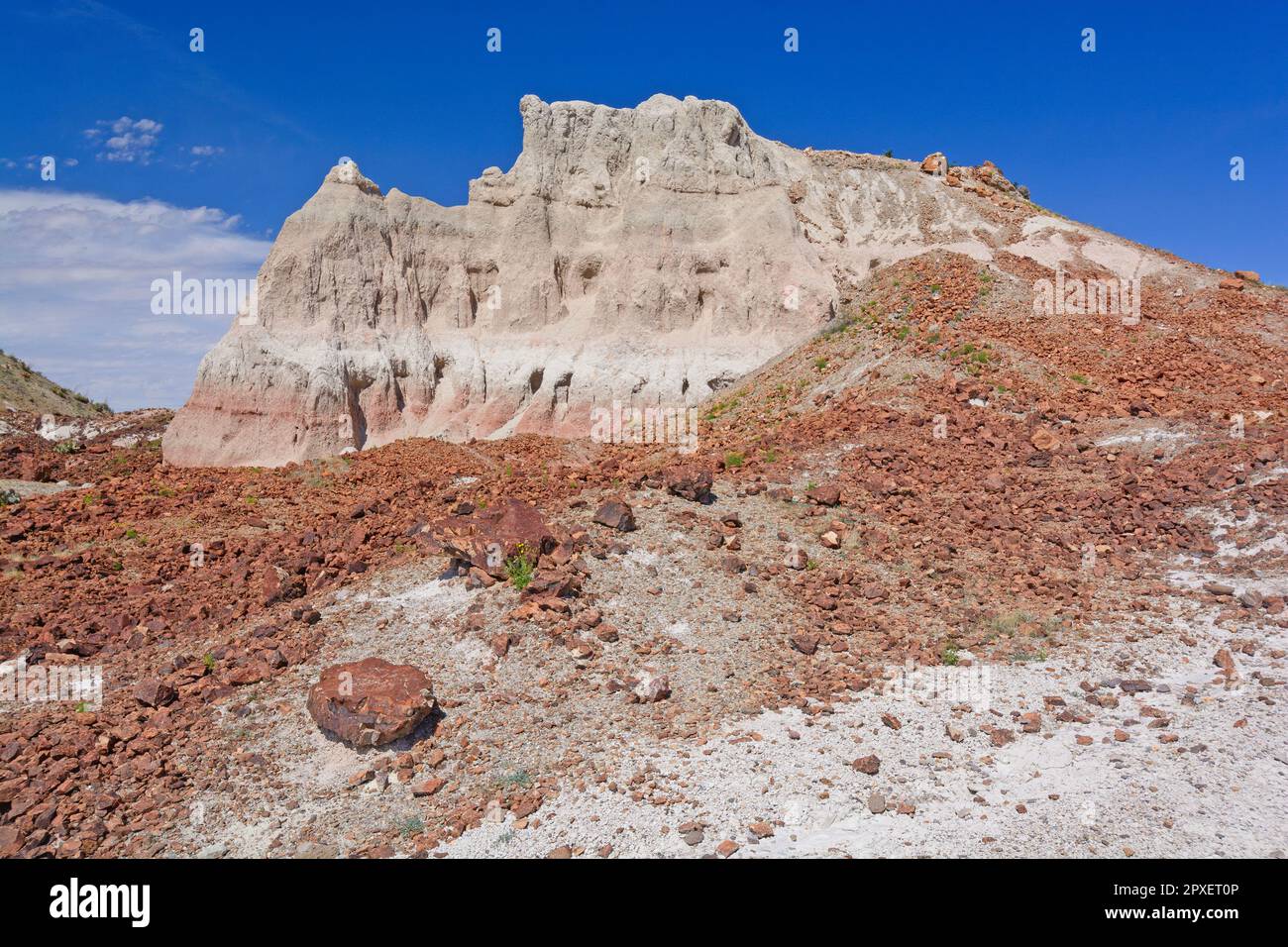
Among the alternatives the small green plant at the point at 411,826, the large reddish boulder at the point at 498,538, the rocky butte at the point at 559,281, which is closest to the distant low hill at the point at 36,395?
the rocky butte at the point at 559,281

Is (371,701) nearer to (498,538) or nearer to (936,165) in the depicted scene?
(498,538)

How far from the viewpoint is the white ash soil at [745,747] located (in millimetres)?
6457

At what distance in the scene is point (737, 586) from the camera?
37.0ft

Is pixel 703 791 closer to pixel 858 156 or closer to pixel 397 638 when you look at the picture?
pixel 397 638

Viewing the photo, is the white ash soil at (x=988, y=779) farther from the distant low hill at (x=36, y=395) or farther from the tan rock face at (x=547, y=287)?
the distant low hill at (x=36, y=395)

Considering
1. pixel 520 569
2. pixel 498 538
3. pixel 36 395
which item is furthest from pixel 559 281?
pixel 36 395

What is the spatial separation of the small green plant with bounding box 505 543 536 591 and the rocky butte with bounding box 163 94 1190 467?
51.6ft

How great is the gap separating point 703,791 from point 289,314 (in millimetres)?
24103

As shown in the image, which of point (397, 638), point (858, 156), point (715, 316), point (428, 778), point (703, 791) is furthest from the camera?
point (858, 156)

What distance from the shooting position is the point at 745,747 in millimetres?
7902

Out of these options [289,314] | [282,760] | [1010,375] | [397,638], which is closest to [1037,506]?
[1010,375]

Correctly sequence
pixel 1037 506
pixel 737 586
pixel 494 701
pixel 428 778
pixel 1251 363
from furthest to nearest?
pixel 1251 363
pixel 1037 506
pixel 737 586
pixel 494 701
pixel 428 778

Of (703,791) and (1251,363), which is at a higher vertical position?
(1251,363)

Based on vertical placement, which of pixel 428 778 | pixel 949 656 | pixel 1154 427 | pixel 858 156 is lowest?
pixel 428 778
